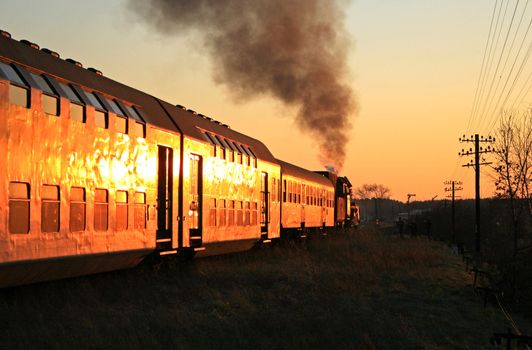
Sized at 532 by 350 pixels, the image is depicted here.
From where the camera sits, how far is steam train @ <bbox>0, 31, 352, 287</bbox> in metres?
10.6

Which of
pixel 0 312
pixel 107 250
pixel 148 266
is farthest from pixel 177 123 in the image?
pixel 0 312

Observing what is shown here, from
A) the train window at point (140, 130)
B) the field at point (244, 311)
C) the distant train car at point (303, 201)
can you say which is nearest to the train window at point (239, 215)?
the field at point (244, 311)

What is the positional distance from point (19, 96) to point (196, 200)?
8.22 m

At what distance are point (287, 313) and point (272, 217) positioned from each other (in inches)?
579

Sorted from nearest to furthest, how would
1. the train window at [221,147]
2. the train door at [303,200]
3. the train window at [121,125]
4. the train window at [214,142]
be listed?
the train window at [121,125]
the train window at [214,142]
the train window at [221,147]
the train door at [303,200]

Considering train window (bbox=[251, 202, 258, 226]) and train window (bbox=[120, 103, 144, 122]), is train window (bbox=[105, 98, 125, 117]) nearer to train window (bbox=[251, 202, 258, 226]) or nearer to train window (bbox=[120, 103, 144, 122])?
train window (bbox=[120, 103, 144, 122])

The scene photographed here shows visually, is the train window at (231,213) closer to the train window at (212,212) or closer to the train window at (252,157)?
the train window at (212,212)

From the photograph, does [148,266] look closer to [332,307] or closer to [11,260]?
[332,307]

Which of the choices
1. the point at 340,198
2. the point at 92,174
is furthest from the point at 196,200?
the point at 340,198

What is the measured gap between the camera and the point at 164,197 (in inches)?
653

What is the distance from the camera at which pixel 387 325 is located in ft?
39.2

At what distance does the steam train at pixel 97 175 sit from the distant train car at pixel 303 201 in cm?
829

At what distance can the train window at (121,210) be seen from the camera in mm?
13793

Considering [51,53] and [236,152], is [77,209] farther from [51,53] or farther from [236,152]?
[236,152]
